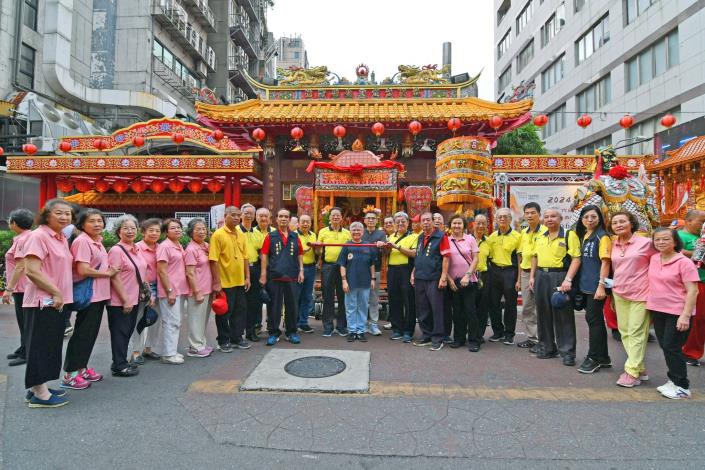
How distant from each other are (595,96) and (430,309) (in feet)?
70.6

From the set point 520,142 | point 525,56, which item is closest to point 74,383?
point 520,142

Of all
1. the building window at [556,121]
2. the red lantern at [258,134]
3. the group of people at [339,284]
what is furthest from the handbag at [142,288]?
the building window at [556,121]

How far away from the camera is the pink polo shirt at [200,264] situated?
4648 millimetres

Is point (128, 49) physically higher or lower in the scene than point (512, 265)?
higher

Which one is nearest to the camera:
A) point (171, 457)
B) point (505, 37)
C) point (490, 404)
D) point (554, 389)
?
point (171, 457)

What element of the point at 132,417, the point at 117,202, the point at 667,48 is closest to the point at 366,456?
the point at 132,417

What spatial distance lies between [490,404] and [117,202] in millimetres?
15817

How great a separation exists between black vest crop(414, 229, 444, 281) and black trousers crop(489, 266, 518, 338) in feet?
2.84

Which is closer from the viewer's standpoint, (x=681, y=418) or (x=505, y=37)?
(x=681, y=418)

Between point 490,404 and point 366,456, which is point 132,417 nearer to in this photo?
point 366,456

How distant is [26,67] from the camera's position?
16703 millimetres

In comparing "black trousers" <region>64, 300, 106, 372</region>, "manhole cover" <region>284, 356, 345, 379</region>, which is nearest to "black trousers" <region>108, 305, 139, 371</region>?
"black trousers" <region>64, 300, 106, 372</region>

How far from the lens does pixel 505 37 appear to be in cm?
3453

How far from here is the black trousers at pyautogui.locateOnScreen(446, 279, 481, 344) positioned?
497 centimetres
